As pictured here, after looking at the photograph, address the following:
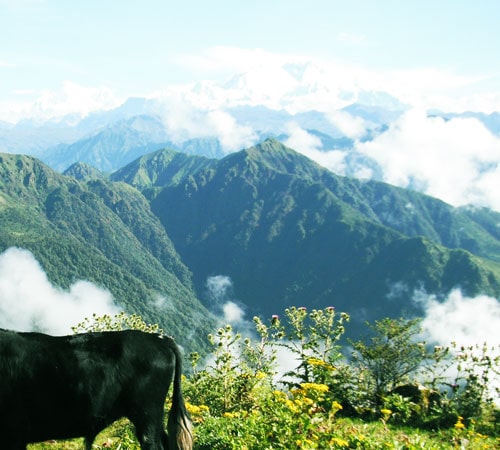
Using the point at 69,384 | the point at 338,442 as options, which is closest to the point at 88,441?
the point at 69,384

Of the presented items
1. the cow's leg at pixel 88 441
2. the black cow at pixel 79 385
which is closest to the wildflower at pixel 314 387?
the black cow at pixel 79 385

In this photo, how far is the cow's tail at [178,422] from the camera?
6.85 meters

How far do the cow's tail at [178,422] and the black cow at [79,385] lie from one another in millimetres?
270

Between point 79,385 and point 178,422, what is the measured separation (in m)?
1.64

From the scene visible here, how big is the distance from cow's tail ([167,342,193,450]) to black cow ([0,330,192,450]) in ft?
0.88

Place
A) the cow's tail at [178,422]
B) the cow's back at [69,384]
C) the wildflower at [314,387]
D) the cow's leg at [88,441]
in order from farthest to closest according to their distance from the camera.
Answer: the wildflower at [314,387] < the cow's tail at [178,422] < the cow's leg at [88,441] < the cow's back at [69,384]

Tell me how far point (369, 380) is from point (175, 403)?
829 cm

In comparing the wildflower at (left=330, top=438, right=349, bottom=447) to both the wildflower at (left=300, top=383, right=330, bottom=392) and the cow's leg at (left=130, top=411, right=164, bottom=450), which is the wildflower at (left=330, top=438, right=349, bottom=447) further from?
the cow's leg at (left=130, top=411, right=164, bottom=450)

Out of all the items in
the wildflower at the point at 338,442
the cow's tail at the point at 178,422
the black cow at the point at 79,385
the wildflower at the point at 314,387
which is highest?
the black cow at the point at 79,385

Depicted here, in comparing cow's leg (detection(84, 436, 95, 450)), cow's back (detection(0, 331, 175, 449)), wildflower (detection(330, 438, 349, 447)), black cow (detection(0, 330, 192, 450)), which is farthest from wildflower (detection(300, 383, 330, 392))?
cow's leg (detection(84, 436, 95, 450))

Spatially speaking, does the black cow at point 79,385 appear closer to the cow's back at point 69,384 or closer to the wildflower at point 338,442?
the cow's back at point 69,384

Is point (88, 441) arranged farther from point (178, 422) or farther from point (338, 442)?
point (338, 442)

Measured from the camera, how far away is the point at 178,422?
6973 millimetres

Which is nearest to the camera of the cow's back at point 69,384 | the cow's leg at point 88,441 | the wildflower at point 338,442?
the cow's back at point 69,384
